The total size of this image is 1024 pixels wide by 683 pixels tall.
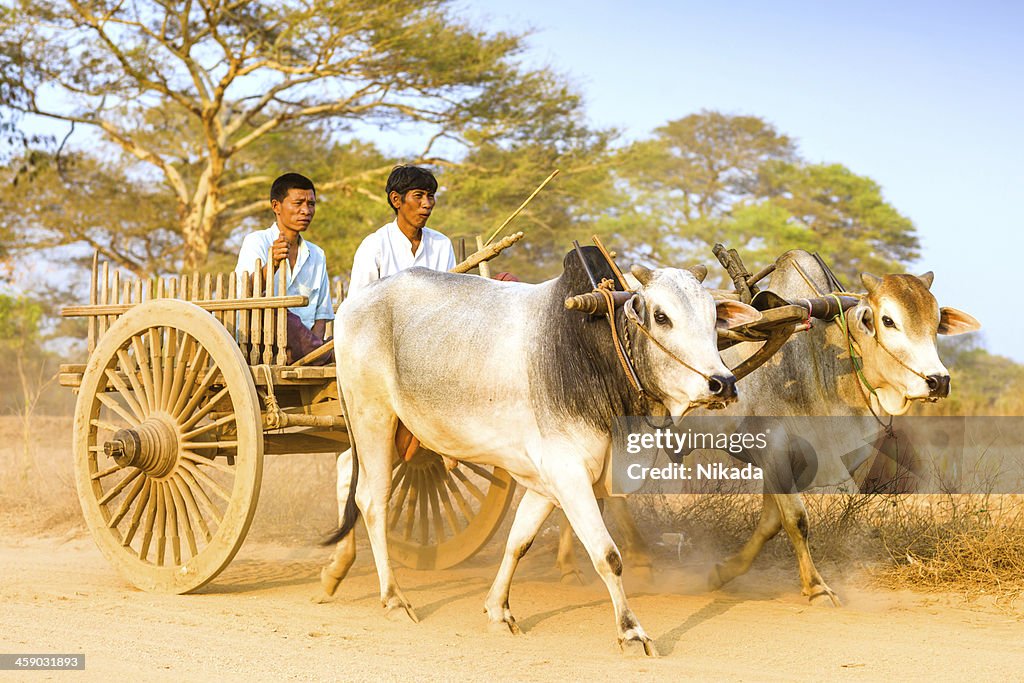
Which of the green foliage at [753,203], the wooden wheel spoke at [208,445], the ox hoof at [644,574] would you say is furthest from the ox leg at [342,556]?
the green foliage at [753,203]

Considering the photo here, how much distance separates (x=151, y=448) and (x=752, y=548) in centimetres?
292

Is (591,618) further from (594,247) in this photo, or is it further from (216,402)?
(216,402)

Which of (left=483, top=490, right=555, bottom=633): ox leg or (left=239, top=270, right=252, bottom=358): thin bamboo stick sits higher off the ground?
(left=239, top=270, right=252, bottom=358): thin bamboo stick

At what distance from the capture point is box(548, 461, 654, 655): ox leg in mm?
4156

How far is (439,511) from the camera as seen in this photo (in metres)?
6.36

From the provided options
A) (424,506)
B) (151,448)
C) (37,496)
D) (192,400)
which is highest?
(192,400)

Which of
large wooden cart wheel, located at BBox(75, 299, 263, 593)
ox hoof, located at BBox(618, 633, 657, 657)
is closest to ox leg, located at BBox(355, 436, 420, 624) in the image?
large wooden cart wheel, located at BBox(75, 299, 263, 593)

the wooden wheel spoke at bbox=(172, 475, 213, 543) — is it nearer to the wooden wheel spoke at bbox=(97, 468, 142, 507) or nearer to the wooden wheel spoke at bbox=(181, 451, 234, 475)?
the wooden wheel spoke at bbox=(181, 451, 234, 475)

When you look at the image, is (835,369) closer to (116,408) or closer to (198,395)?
(198,395)

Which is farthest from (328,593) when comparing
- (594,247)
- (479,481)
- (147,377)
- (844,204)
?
(844,204)

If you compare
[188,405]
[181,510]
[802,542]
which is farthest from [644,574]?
[188,405]

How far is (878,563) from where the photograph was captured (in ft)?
19.6

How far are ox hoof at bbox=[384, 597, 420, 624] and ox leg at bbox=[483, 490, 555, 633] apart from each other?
395mm

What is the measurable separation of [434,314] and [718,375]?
1469mm
